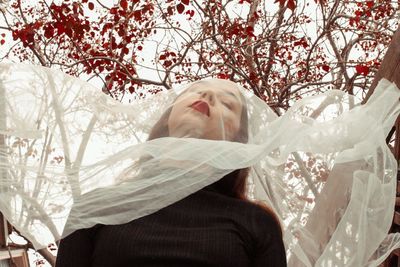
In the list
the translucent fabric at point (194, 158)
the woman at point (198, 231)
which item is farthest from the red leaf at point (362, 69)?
the woman at point (198, 231)

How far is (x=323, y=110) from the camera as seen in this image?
1.93 meters

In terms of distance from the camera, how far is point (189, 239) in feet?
4.95

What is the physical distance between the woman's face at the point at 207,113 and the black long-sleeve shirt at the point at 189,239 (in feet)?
0.61

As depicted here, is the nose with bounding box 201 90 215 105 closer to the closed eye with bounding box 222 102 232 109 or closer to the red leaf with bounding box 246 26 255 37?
the closed eye with bounding box 222 102 232 109

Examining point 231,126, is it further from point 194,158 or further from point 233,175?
point 194,158

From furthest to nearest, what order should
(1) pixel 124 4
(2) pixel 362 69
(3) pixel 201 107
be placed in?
Result: (1) pixel 124 4 → (2) pixel 362 69 → (3) pixel 201 107

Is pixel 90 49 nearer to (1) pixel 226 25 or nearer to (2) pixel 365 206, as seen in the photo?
(1) pixel 226 25

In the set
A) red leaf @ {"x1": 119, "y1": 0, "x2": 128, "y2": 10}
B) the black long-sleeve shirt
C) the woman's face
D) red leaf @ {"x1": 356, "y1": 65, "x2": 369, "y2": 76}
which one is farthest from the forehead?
red leaf @ {"x1": 119, "y1": 0, "x2": 128, "y2": 10}

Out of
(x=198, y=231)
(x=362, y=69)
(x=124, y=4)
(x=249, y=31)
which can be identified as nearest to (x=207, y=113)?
(x=198, y=231)

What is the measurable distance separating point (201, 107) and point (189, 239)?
1.33ft

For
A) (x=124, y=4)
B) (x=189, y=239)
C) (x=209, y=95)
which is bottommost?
(x=189, y=239)

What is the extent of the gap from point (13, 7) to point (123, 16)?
46.4 inches

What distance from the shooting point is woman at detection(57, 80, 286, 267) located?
1.49 m

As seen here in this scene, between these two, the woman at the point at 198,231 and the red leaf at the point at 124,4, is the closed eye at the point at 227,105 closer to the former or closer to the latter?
the woman at the point at 198,231
